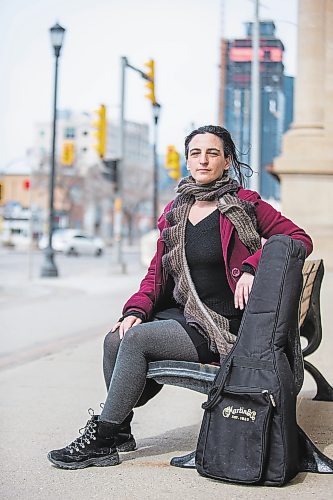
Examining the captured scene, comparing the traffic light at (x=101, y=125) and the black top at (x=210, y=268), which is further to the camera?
the traffic light at (x=101, y=125)

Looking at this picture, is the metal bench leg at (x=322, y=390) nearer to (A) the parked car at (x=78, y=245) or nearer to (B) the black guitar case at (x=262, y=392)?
(B) the black guitar case at (x=262, y=392)

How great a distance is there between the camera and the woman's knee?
370cm

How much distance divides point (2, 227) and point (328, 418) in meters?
65.7

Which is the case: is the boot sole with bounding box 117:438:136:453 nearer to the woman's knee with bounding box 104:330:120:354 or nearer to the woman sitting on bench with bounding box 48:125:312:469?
the woman sitting on bench with bounding box 48:125:312:469

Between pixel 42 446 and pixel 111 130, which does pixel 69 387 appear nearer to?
pixel 42 446

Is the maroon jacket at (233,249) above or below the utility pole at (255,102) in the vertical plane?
below

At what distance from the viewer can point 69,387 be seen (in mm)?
5688

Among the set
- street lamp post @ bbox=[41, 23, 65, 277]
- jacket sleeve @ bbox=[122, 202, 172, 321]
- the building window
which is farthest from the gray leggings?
the building window

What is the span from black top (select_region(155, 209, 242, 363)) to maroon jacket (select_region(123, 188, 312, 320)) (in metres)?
0.04

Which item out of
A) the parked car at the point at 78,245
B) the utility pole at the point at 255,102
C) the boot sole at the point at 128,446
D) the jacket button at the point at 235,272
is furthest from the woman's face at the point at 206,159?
the parked car at the point at 78,245

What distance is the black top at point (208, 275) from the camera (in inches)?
143

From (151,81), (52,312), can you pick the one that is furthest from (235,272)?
(151,81)

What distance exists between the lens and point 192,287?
3652 millimetres

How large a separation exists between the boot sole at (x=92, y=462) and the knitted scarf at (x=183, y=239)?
0.56m
